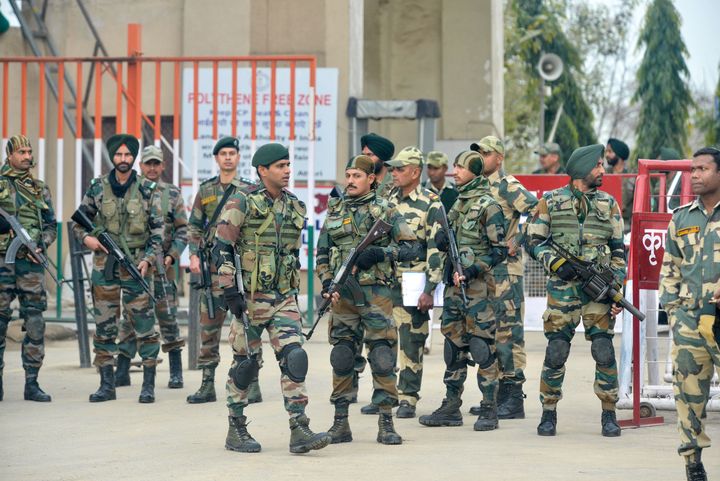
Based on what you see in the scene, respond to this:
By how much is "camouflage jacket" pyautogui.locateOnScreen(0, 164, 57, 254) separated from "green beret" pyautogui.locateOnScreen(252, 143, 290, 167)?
3.09m

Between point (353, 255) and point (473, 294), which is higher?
point (353, 255)

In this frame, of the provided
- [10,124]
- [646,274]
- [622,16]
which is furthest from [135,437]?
[622,16]

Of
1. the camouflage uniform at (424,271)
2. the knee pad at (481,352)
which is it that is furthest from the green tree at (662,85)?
the knee pad at (481,352)

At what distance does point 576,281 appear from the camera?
30.0 ft

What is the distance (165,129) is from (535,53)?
23069mm

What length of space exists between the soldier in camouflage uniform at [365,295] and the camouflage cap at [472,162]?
0.94 m

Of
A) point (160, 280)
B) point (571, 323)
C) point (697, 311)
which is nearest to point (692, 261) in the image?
point (697, 311)

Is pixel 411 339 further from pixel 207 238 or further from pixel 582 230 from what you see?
pixel 207 238

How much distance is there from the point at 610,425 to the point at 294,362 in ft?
7.54

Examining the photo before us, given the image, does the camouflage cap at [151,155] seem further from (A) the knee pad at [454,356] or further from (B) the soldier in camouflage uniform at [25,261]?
(A) the knee pad at [454,356]

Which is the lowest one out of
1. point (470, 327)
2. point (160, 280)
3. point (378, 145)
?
point (470, 327)

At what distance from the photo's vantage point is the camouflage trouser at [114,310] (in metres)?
11.0

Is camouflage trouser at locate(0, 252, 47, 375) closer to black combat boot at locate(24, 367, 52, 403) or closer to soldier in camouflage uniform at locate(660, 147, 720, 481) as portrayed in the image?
black combat boot at locate(24, 367, 52, 403)

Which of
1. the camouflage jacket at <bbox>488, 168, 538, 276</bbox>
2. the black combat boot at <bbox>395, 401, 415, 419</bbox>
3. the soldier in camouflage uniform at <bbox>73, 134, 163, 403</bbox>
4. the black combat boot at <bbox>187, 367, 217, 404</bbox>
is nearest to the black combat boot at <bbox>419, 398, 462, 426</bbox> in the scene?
the black combat boot at <bbox>395, 401, 415, 419</bbox>
